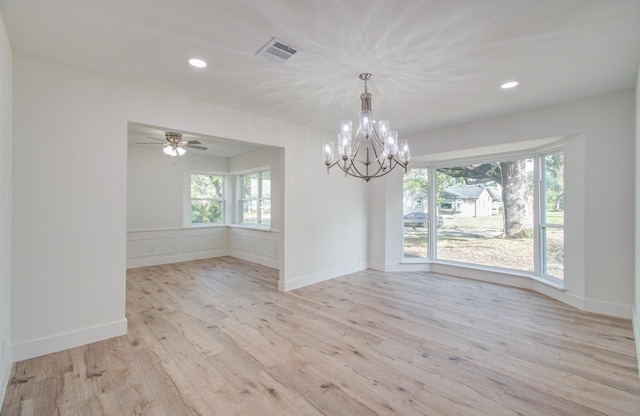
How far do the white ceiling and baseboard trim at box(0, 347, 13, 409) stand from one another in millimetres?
2399

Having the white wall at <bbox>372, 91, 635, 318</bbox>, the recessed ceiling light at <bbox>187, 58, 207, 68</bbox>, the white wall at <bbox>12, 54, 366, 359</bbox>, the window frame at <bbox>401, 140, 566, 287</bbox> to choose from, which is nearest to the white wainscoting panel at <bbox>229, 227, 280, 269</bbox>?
the white wall at <bbox>12, 54, 366, 359</bbox>

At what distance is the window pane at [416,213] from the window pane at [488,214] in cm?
26

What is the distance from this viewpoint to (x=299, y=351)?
250cm

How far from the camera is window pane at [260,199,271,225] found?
20.8 feet

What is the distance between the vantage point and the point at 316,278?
15.2 feet

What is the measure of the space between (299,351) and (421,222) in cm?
382

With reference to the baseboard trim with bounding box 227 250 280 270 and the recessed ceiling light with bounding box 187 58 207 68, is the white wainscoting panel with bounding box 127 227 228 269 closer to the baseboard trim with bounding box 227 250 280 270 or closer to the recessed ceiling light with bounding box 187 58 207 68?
the baseboard trim with bounding box 227 250 280 270

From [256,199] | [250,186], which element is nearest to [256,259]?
[256,199]

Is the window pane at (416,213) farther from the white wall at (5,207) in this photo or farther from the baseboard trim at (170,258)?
the white wall at (5,207)

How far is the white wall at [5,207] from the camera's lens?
6.36 ft

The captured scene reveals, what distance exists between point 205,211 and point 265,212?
169 cm

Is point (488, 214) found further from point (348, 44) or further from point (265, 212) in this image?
point (265, 212)

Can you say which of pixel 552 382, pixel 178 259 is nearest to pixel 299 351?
pixel 552 382

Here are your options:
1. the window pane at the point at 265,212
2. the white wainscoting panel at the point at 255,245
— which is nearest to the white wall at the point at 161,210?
the white wainscoting panel at the point at 255,245
